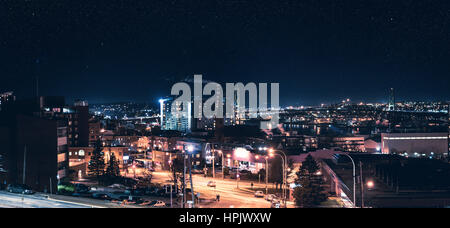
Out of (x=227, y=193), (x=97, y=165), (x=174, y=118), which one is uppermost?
(x=174, y=118)

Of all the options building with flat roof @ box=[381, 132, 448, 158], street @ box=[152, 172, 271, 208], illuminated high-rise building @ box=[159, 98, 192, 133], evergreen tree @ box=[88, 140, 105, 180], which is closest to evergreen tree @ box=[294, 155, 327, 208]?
street @ box=[152, 172, 271, 208]

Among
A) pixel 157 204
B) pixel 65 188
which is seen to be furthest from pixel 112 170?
pixel 157 204

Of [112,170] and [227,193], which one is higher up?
[112,170]

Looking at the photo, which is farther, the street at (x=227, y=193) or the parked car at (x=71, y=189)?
the parked car at (x=71, y=189)

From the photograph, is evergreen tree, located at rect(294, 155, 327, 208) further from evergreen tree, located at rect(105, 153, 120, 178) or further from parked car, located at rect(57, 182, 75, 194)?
evergreen tree, located at rect(105, 153, 120, 178)

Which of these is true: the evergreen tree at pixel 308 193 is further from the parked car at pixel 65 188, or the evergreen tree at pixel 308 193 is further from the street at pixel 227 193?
the parked car at pixel 65 188

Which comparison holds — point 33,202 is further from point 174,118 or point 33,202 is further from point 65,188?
point 174,118

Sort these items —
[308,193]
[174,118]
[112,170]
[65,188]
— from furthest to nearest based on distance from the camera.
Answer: [174,118] → [112,170] → [65,188] → [308,193]

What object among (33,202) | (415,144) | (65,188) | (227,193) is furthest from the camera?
(415,144)

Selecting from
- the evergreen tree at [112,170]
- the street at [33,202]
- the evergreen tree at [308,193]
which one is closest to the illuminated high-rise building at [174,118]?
the evergreen tree at [112,170]
